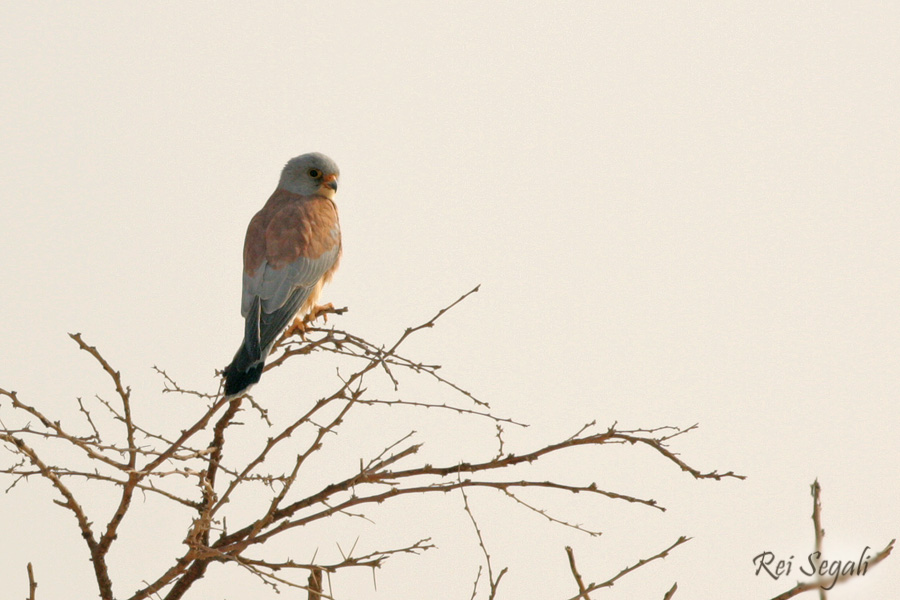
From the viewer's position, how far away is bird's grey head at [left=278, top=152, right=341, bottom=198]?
4879 mm

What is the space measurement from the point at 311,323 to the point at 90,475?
1.89m

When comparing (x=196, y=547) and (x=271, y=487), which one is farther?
(x=271, y=487)

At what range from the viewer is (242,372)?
10.6 feet

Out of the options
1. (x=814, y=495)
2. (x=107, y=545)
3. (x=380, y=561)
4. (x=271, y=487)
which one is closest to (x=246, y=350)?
(x=271, y=487)

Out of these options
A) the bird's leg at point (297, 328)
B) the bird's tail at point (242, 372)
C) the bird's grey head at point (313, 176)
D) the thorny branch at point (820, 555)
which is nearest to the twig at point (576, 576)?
the thorny branch at point (820, 555)

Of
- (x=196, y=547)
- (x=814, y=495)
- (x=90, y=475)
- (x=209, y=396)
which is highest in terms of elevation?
(x=209, y=396)

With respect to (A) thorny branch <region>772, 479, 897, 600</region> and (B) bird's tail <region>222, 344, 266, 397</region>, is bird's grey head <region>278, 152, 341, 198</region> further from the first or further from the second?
(A) thorny branch <region>772, 479, 897, 600</region>

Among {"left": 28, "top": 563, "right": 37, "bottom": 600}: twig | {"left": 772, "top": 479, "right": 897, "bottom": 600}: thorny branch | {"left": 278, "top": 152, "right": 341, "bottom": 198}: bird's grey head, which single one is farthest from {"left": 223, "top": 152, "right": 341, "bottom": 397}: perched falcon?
{"left": 772, "top": 479, "right": 897, "bottom": 600}: thorny branch

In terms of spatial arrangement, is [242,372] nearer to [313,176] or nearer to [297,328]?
[297,328]

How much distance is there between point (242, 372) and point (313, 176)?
1876mm

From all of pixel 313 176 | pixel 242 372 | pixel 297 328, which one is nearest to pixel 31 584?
pixel 242 372

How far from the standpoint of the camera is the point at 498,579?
2174 millimetres

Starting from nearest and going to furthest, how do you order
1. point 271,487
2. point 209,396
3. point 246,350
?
point 271,487 < point 209,396 < point 246,350

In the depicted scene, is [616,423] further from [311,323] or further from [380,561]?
[311,323]
